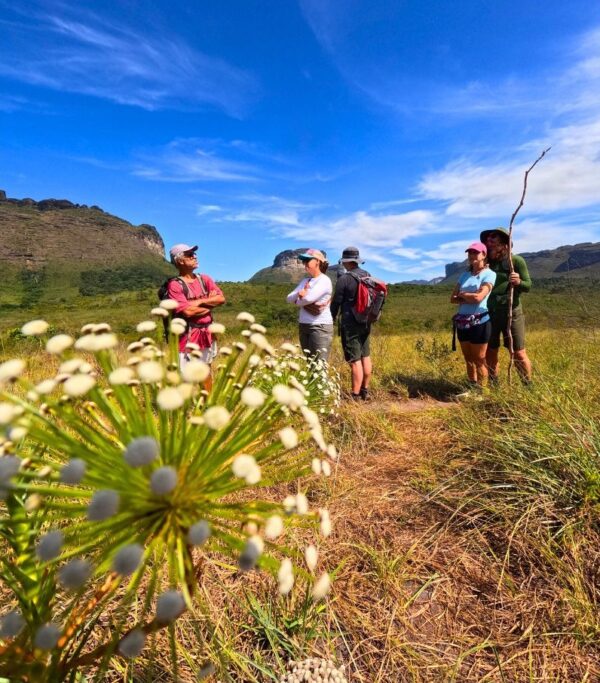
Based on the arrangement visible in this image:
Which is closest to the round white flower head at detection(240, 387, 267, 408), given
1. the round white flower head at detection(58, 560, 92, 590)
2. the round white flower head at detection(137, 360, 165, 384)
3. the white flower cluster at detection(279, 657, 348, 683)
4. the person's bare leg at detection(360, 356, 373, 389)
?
the round white flower head at detection(137, 360, 165, 384)

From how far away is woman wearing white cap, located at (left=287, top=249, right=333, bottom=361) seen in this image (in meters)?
5.48

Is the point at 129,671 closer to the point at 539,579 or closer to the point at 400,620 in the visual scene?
the point at 400,620

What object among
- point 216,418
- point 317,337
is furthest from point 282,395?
point 317,337

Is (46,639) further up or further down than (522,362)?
further up

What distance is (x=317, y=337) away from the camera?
225 inches

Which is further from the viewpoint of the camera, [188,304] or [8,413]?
[188,304]

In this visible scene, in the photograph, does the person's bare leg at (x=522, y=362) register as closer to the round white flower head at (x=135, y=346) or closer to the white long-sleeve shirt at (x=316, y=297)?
the white long-sleeve shirt at (x=316, y=297)

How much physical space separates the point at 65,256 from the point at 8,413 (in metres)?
187

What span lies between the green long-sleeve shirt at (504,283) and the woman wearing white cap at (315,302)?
2585mm

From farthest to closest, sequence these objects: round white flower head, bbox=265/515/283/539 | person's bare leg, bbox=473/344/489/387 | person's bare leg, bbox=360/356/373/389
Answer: person's bare leg, bbox=360/356/373/389 → person's bare leg, bbox=473/344/489/387 → round white flower head, bbox=265/515/283/539

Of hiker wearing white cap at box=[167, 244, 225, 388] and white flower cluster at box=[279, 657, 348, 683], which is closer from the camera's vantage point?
Answer: white flower cluster at box=[279, 657, 348, 683]

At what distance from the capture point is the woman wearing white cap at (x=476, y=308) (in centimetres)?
566

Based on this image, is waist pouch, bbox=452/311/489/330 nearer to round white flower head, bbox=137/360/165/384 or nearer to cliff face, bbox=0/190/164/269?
round white flower head, bbox=137/360/165/384

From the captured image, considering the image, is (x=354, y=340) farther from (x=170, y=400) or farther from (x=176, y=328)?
(x=170, y=400)
